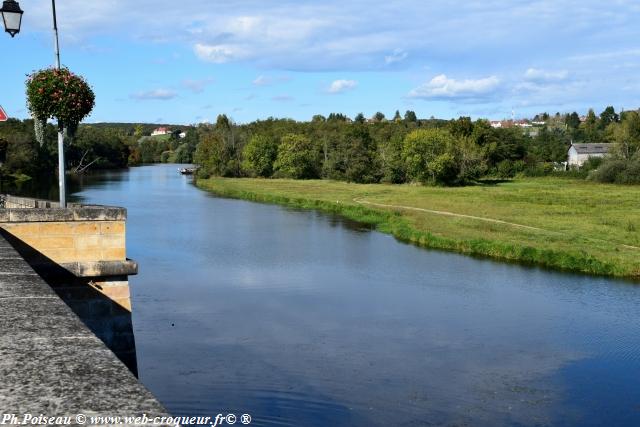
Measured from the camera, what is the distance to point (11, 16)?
10328 mm

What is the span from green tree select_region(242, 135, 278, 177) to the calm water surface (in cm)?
7108

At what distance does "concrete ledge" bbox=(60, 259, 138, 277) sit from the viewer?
10.6 metres

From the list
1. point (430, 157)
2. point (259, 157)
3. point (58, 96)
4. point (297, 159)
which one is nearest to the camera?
point (58, 96)

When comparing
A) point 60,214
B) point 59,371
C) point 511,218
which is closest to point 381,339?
point 60,214

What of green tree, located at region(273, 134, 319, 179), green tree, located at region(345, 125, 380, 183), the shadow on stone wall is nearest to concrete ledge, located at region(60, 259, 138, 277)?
the shadow on stone wall

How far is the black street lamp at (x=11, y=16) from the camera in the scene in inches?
404

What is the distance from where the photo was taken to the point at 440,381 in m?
13.9

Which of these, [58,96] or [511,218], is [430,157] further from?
[58,96]

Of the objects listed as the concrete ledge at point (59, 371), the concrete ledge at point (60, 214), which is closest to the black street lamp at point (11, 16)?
the concrete ledge at point (60, 214)

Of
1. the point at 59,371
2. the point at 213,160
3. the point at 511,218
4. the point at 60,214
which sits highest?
the point at 213,160

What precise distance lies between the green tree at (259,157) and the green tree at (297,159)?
2.83 meters

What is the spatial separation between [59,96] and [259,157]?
89785 mm

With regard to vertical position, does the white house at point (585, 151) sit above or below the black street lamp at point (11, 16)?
above

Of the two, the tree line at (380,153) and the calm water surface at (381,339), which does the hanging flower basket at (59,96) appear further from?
the tree line at (380,153)
